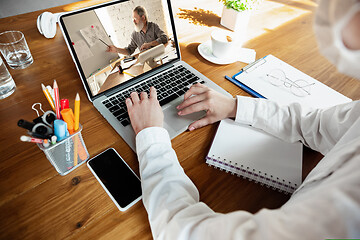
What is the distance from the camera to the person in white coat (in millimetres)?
299

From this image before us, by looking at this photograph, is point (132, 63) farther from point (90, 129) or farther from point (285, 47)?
point (285, 47)

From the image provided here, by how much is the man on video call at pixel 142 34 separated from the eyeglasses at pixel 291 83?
0.44 meters

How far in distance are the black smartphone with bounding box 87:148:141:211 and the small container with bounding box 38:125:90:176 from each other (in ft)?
0.10

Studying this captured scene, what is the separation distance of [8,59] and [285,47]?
1143 millimetres

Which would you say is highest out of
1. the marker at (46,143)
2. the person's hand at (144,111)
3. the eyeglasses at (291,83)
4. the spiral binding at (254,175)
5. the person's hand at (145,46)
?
the person's hand at (145,46)

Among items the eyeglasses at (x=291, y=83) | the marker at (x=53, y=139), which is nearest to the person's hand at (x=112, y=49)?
the marker at (x=53, y=139)

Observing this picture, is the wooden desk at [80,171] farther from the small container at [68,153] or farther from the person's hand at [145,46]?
the person's hand at [145,46]

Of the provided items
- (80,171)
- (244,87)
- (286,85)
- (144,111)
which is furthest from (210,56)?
(80,171)

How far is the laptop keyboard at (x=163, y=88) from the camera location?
69cm

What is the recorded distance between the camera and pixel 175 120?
2.27 ft

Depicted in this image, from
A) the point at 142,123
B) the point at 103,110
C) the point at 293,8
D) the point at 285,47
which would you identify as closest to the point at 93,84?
the point at 103,110

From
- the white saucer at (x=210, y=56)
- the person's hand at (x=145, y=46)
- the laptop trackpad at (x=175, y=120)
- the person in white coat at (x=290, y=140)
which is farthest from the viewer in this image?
the white saucer at (x=210, y=56)

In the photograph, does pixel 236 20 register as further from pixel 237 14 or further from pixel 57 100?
pixel 57 100

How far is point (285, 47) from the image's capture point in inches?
41.8
